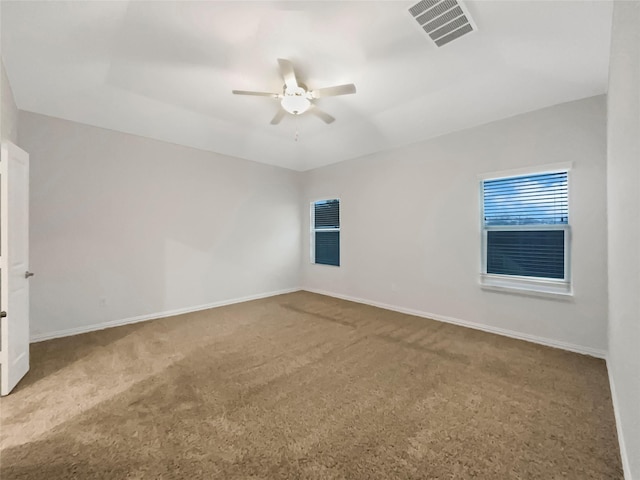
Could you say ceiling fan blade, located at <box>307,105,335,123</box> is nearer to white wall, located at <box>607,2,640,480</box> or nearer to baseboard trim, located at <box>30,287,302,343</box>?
white wall, located at <box>607,2,640,480</box>

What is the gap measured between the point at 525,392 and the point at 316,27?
3442mm

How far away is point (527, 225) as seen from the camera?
3.27 metres

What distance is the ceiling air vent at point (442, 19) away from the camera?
1938 mm

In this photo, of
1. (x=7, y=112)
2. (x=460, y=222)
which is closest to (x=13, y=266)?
(x=7, y=112)

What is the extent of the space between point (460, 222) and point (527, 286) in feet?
3.63

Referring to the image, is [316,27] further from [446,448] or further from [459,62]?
[446,448]

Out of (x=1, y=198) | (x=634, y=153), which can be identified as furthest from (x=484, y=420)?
(x=1, y=198)

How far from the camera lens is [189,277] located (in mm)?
4453

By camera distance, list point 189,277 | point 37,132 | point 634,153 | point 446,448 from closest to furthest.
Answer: point 634,153 < point 446,448 < point 37,132 < point 189,277

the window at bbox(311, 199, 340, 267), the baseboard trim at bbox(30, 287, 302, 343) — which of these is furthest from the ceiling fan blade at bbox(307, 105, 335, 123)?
the baseboard trim at bbox(30, 287, 302, 343)

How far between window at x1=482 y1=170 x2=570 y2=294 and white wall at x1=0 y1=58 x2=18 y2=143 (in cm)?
522

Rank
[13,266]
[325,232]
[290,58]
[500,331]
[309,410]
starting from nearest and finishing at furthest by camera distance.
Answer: [309,410]
[13,266]
[290,58]
[500,331]
[325,232]

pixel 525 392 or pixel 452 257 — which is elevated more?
pixel 452 257

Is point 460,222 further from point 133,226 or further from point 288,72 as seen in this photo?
point 133,226
